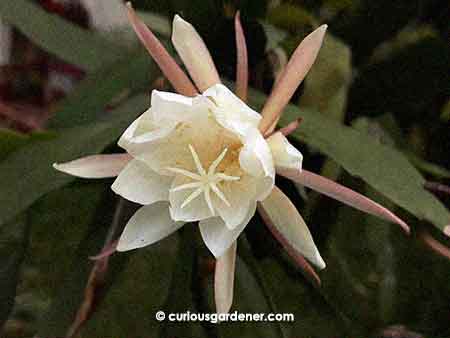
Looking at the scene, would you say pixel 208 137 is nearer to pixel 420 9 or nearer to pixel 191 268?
pixel 191 268

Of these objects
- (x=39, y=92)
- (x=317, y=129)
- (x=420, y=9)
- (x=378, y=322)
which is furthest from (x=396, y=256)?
(x=39, y=92)

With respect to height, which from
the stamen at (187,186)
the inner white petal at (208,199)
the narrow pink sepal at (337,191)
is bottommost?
the inner white petal at (208,199)

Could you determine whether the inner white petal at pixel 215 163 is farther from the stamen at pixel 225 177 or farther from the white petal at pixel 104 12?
the white petal at pixel 104 12

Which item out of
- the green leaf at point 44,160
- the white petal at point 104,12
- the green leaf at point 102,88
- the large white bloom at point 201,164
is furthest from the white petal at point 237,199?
the white petal at point 104,12

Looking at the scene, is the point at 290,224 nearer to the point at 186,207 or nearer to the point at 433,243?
the point at 186,207

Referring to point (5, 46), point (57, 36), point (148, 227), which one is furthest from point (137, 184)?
point (5, 46)

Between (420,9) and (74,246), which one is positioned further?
(420,9)
